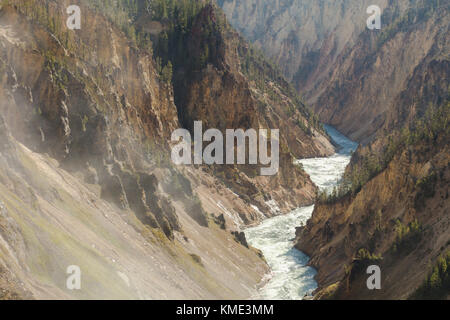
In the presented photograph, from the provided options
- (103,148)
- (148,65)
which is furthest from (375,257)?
(148,65)

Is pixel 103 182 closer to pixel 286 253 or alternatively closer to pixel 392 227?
pixel 392 227

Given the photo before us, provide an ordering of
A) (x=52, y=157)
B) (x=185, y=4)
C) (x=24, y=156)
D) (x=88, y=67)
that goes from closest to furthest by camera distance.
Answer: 1. (x=24, y=156)
2. (x=52, y=157)
3. (x=88, y=67)
4. (x=185, y=4)

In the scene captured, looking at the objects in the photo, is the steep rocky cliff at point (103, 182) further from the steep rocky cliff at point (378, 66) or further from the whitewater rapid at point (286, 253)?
the steep rocky cliff at point (378, 66)

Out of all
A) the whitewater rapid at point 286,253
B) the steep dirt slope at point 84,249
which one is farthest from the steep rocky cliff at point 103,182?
the whitewater rapid at point 286,253

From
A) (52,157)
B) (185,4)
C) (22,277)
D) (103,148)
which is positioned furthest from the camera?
(185,4)

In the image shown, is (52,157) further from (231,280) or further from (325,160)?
(325,160)

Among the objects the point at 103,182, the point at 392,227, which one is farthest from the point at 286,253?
the point at 103,182
